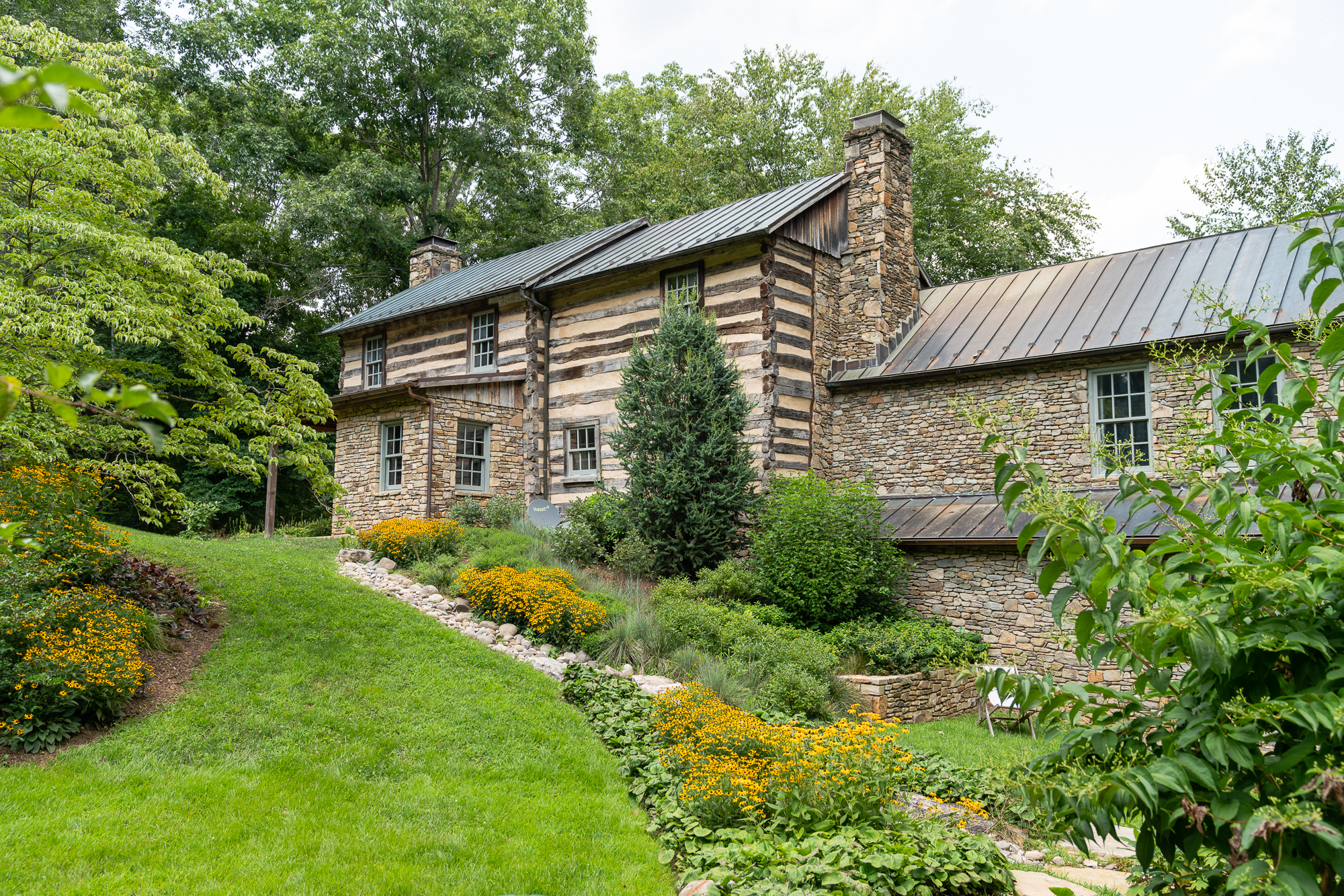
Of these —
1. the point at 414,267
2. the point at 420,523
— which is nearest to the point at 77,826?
the point at 420,523

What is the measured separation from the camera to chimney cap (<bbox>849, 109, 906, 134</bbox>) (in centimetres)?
1666

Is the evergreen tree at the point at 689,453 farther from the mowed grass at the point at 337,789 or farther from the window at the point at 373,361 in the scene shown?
the window at the point at 373,361

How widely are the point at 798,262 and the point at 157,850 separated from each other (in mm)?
13305

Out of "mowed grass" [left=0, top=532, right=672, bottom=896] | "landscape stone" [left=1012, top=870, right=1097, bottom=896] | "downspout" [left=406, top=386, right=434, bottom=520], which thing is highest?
"downspout" [left=406, top=386, right=434, bottom=520]

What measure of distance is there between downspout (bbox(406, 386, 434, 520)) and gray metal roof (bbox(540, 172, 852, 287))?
3.64 metres

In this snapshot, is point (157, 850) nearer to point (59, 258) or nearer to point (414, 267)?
point (59, 258)

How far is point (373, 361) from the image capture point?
2347cm

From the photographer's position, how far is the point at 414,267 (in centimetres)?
2666

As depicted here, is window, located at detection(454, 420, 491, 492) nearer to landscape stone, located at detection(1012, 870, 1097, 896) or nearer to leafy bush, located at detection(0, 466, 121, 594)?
leafy bush, located at detection(0, 466, 121, 594)

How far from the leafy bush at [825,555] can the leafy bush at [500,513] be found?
17.1ft

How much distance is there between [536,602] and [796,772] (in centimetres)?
612

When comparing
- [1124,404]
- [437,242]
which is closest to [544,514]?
[1124,404]

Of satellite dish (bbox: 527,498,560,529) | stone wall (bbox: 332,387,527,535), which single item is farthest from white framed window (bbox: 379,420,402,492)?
satellite dish (bbox: 527,498,560,529)

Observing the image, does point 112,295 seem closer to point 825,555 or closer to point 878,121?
point 825,555
